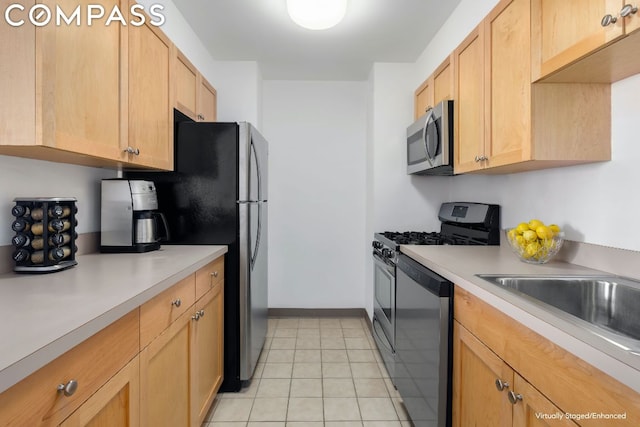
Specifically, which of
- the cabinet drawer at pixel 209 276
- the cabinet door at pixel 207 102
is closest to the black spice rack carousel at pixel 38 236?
the cabinet drawer at pixel 209 276

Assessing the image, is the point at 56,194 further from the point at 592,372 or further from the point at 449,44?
the point at 449,44

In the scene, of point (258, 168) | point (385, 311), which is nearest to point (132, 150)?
point (258, 168)

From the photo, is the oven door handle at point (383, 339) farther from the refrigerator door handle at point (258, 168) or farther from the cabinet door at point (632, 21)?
the cabinet door at point (632, 21)

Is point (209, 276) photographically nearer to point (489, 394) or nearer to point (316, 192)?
point (489, 394)

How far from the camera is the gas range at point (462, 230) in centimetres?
226

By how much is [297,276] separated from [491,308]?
2.72 metres

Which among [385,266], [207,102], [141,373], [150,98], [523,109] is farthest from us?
[207,102]

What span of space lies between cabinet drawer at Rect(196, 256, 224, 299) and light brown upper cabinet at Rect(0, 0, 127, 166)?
0.67 meters

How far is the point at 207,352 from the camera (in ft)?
6.27

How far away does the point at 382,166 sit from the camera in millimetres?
3213

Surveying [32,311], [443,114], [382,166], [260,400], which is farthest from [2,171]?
[382,166]

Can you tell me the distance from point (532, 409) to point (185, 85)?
2.47 meters

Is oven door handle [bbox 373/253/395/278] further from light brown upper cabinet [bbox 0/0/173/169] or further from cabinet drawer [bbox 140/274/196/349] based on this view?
light brown upper cabinet [bbox 0/0/173/169]

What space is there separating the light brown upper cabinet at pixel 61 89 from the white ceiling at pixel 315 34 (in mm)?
1105
